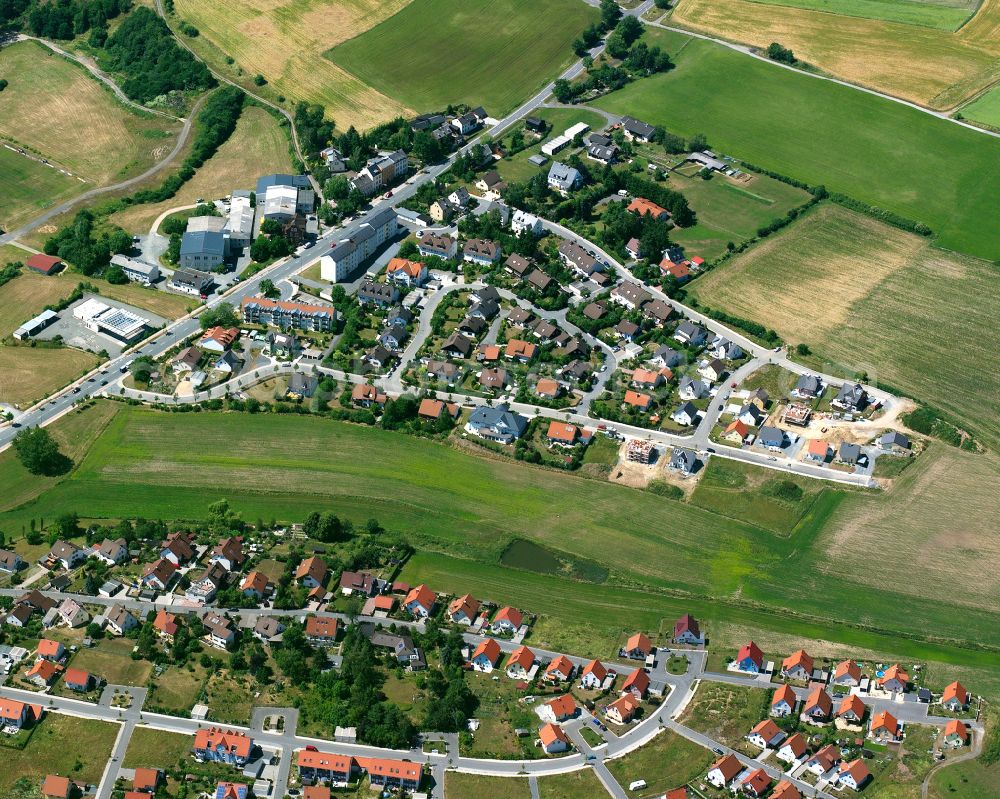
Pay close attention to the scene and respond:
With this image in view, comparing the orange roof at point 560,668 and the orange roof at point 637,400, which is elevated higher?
the orange roof at point 637,400

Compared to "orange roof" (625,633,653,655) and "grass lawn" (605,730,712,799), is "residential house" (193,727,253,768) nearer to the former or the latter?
"grass lawn" (605,730,712,799)

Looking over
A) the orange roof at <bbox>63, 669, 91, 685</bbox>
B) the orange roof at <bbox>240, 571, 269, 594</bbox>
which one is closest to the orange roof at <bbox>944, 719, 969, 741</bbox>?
the orange roof at <bbox>240, 571, 269, 594</bbox>

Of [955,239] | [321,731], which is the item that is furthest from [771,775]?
[955,239]

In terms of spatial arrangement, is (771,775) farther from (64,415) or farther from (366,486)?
(64,415)

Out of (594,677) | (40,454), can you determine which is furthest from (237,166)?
(594,677)

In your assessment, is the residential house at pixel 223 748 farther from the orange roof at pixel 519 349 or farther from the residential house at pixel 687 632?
the orange roof at pixel 519 349

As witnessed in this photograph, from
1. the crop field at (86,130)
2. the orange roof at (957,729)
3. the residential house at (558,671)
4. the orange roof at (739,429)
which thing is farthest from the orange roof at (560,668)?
the crop field at (86,130)
